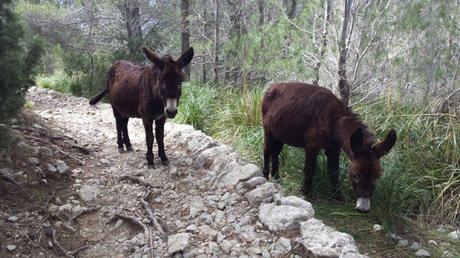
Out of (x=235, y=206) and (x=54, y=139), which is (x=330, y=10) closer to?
(x=235, y=206)

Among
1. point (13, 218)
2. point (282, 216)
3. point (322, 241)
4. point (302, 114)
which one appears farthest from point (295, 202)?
point (13, 218)

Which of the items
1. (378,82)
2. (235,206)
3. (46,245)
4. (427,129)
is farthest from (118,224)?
Answer: (378,82)

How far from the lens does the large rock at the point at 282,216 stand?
4538 millimetres

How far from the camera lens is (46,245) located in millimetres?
4133

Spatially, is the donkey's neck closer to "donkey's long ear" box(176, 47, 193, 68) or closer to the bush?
"donkey's long ear" box(176, 47, 193, 68)

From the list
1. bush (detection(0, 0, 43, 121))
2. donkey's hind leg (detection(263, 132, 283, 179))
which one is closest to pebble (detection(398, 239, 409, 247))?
donkey's hind leg (detection(263, 132, 283, 179))

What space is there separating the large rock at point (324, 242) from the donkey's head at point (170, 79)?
2.09 meters

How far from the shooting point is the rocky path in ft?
14.0

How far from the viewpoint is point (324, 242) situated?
13.5 feet

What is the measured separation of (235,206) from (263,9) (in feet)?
26.5

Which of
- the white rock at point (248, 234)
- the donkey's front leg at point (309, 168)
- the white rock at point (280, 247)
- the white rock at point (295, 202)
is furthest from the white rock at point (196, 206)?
the donkey's front leg at point (309, 168)

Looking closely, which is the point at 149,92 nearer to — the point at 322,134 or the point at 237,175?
the point at 237,175

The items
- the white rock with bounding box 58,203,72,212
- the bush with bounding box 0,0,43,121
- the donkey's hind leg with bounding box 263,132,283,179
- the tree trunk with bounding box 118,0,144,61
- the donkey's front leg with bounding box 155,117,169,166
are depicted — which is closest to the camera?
the bush with bounding box 0,0,43,121

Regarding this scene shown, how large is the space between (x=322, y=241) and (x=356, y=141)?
1076mm
